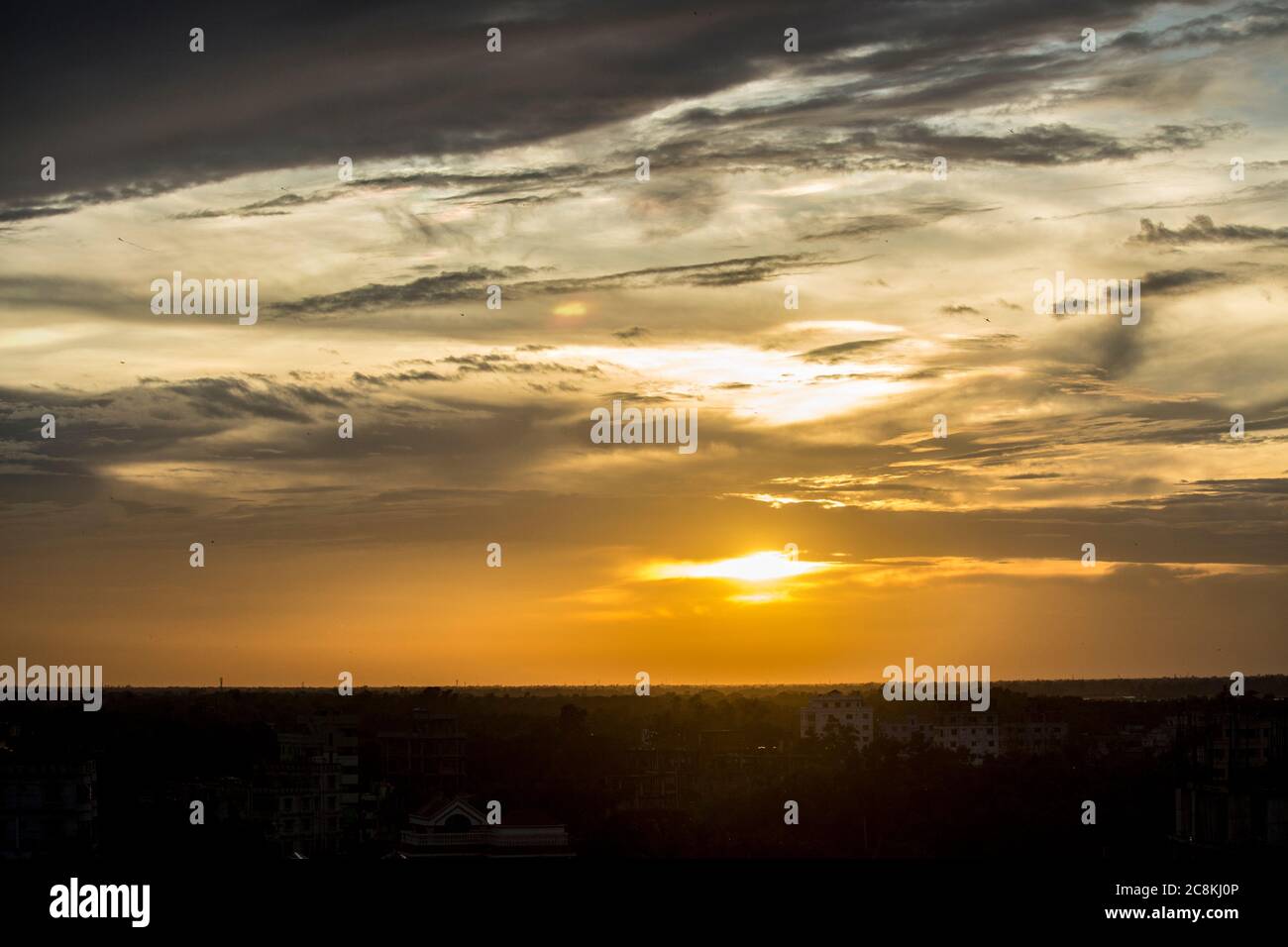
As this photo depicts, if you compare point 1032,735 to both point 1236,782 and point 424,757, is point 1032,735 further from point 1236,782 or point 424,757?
point 1236,782

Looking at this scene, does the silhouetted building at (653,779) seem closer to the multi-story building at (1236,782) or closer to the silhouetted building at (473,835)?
the silhouetted building at (473,835)

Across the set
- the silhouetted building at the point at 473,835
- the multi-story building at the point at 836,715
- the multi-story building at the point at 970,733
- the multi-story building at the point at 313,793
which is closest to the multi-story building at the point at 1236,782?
the silhouetted building at the point at 473,835

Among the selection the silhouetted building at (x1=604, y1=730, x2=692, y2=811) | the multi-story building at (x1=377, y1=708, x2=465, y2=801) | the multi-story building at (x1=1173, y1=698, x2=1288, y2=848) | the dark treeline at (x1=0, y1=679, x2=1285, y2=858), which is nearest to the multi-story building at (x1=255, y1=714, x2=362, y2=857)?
the dark treeline at (x1=0, y1=679, x2=1285, y2=858)

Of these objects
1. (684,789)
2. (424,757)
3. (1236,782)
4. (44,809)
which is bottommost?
(684,789)

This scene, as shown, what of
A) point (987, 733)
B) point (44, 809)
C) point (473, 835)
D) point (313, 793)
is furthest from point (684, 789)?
point (44, 809)

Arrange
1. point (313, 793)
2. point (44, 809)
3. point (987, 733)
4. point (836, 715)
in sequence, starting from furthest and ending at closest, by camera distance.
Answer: point (836, 715) < point (987, 733) < point (313, 793) < point (44, 809)

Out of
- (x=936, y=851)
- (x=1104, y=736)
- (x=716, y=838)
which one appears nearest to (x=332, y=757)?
(x=716, y=838)

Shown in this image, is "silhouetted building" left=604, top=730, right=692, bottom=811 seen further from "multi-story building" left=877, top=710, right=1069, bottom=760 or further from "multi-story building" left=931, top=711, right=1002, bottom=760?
"multi-story building" left=931, top=711, right=1002, bottom=760

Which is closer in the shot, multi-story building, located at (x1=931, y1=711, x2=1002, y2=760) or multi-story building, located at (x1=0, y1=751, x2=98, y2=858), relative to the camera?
multi-story building, located at (x1=0, y1=751, x2=98, y2=858)
